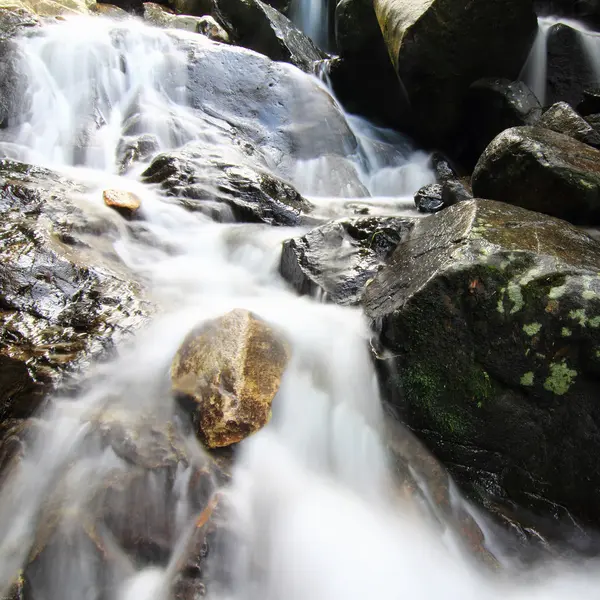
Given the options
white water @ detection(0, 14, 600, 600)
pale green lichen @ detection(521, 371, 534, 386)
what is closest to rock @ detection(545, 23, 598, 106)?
white water @ detection(0, 14, 600, 600)

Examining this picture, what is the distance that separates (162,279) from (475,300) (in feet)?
8.42

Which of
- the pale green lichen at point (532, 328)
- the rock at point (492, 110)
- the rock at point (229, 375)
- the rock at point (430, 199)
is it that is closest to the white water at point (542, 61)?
the rock at point (492, 110)

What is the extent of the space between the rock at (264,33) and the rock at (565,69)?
5095 millimetres

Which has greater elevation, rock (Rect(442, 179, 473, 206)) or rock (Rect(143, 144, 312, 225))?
rock (Rect(442, 179, 473, 206))

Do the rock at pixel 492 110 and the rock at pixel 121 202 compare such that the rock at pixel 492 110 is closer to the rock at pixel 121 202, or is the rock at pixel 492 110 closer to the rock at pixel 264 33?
the rock at pixel 264 33

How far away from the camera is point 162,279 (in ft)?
13.1

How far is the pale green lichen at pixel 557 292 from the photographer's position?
2629 millimetres

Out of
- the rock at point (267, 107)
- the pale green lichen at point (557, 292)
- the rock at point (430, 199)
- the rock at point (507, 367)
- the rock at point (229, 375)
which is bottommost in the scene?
the rock at point (267, 107)

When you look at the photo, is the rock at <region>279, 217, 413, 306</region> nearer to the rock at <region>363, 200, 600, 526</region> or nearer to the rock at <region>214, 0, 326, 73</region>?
the rock at <region>363, 200, 600, 526</region>

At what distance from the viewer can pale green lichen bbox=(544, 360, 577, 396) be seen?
261 cm

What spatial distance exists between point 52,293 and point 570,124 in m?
6.18

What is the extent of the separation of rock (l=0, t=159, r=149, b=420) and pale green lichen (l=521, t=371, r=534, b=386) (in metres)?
2.49

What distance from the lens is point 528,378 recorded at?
2.65 metres

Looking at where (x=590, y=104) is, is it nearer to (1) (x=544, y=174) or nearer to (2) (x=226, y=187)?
(1) (x=544, y=174)
